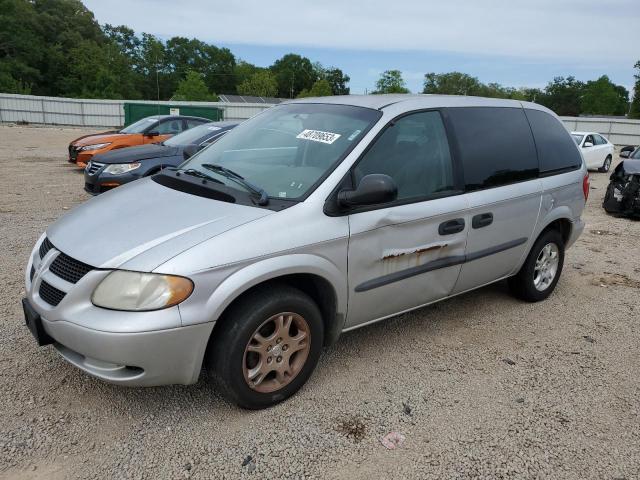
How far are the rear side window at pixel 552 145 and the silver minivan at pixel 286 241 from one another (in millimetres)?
137

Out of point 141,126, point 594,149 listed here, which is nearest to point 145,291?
point 141,126

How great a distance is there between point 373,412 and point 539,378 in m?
1.26

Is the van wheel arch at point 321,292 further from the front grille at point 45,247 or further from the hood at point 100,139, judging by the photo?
the hood at point 100,139

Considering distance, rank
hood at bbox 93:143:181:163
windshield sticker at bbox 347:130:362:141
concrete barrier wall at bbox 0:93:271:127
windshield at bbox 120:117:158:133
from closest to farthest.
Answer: windshield sticker at bbox 347:130:362:141
hood at bbox 93:143:181:163
windshield at bbox 120:117:158:133
concrete barrier wall at bbox 0:93:271:127

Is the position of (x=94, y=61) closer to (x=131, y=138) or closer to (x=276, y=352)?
(x=131, y=138)

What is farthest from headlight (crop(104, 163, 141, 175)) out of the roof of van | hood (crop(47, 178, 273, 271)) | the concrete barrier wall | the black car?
the concrete barrier wall

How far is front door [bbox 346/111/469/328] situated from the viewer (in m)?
3.09

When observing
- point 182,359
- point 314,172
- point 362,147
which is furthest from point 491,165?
point 182,359

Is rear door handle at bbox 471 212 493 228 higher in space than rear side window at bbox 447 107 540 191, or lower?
lower

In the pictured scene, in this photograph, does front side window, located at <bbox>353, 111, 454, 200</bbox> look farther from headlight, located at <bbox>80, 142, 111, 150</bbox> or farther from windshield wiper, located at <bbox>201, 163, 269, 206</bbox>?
headlight, located at <bbox>80, 142, 111, 150</bbox>

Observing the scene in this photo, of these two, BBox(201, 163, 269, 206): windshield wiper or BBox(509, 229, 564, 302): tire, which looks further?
BBox(509, 229, 564, 302): tire

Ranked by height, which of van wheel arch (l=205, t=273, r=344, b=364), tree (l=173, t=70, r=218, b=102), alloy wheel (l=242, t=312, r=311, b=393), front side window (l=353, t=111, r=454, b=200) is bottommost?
alloy wheel (l=242, t=312, r=311, b=393)

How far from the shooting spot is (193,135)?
30.5 ft

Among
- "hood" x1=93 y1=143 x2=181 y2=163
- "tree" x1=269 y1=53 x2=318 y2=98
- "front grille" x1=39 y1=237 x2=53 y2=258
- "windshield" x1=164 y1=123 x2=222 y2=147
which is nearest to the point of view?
"front grille" x1=39 y1=237 x2=53 y2=258
